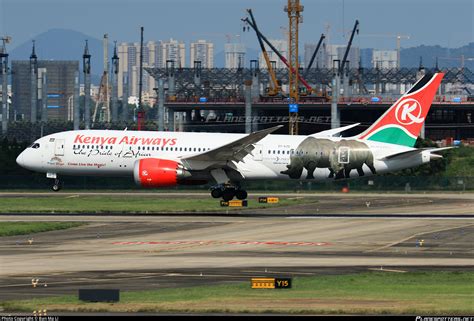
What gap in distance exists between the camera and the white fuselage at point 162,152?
6200cm

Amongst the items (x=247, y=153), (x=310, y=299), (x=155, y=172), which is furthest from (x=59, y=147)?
(x=310, y=299)

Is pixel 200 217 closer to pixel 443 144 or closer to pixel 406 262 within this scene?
pixel 406 262

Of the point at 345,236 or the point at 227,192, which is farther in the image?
the point at 227,192

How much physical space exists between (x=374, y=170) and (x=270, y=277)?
101 feet

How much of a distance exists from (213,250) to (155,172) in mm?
17835

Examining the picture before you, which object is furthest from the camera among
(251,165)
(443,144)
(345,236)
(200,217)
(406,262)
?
(443,144)

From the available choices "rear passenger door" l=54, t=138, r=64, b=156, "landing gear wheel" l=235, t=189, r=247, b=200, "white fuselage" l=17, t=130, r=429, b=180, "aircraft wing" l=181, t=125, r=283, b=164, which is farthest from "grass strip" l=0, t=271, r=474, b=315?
"rear passenger door" l=54, t=138, r=64, b=156

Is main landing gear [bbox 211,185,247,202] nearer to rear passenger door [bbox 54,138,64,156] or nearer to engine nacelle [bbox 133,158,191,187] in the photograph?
engine nacelle [bbox 133,158,191,187]

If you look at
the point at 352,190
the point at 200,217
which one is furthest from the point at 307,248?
the point at 352,190

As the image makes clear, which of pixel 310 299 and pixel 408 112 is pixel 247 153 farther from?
pixel 310 299

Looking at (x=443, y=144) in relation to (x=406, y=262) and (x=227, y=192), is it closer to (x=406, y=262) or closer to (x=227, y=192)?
(x=227, y=192)

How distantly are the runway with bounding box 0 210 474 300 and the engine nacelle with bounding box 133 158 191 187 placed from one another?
2.31m

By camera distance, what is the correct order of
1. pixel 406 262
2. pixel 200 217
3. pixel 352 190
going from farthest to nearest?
1. pixel 352 190
2. pixel 200 217
3. pixel 406 262

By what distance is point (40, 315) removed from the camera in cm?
2547
